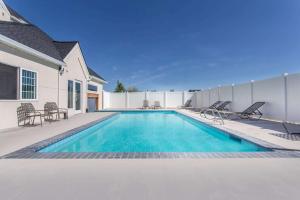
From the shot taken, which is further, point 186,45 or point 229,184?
point 186,45

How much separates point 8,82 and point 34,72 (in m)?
1.51

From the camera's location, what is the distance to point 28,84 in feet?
25.6

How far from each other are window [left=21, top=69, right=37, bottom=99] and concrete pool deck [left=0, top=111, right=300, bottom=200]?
16.0ft

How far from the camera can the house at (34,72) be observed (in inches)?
260

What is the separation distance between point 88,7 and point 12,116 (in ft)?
41.4

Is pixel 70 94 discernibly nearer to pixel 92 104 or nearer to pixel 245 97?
pixel 92 104

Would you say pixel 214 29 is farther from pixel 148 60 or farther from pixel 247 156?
pixel 247 156

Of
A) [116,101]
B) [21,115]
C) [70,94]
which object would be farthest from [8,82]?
[116,101]

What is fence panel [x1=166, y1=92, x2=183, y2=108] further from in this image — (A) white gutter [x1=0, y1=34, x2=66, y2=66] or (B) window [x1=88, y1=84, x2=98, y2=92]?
(A) white gutter [x1=0, y1=34, x2=66, y2=66]

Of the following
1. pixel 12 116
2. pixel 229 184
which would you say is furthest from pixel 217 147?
pixel 12 116

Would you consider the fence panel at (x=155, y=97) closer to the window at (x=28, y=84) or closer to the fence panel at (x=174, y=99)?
the fence panel at (x=174, y=99)

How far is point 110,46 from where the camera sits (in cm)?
2344

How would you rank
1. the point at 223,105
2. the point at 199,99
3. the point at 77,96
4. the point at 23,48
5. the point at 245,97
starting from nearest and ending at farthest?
the point at 23,48, the point at 245,97, the point at 77,96, the point at 223,105, the point at 199,99

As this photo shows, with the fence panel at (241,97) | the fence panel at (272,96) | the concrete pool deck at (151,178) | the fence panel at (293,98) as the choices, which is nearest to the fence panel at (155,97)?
the fence panel at (241,97)
